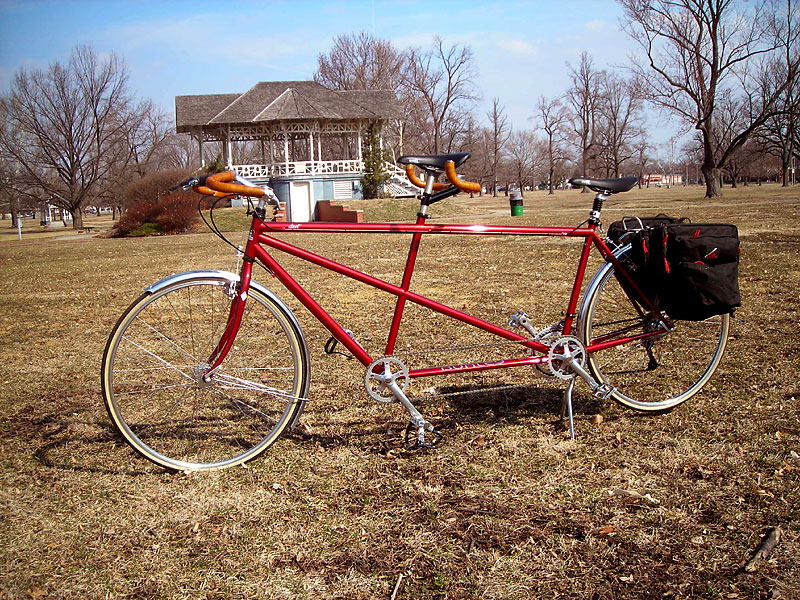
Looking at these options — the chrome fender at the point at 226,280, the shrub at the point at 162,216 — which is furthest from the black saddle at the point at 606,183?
the shrub at the point at 162,216

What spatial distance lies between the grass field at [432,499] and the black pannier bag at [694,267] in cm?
69

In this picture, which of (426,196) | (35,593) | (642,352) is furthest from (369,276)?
(642,352)

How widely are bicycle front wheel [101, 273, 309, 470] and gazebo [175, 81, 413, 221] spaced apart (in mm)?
33575

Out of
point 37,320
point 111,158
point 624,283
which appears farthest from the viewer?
point 111,158

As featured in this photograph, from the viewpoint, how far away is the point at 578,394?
4.43 metres

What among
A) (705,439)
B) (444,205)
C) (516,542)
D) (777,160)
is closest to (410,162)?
(516,542)

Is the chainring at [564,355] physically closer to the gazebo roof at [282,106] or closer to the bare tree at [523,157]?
the gazebo roof at [282,106]

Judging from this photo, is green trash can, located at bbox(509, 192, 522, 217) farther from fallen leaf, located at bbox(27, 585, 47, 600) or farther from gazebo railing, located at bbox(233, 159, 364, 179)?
fallen leaf, located at bbox(27, 585, 47, 600)

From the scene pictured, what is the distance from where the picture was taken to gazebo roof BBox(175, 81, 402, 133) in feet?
134

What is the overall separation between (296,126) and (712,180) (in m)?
24.1

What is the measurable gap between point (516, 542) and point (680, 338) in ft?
7.20

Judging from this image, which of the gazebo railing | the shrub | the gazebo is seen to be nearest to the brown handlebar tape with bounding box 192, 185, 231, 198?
the shrub

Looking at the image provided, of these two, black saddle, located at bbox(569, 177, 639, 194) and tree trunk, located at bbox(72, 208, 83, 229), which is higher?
tree trunk, located at bbox(72, 208, 83, 229)

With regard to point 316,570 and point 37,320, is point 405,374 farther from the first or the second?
point 37,320
